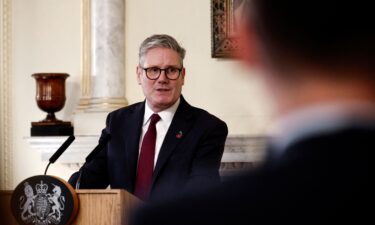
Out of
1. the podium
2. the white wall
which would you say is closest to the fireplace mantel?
the white wall

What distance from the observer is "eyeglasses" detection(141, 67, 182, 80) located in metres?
3.70

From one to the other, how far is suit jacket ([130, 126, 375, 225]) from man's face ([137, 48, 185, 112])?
2867mm

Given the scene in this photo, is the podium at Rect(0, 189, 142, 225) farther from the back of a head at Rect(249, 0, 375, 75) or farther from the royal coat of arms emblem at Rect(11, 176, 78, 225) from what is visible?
the back of a head at Rect(249, 0, 375, 75)

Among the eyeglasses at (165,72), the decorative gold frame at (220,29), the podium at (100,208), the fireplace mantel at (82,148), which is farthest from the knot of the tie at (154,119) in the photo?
the decorative gold frame at (220,29)

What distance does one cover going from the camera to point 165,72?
3701 millimetres

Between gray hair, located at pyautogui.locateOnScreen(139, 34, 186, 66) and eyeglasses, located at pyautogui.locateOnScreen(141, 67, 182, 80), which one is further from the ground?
gray hair, located at pyautogui.locateOnScreen(139, 34, 186, 66)

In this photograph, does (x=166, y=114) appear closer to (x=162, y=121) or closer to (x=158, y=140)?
(x=162, y=121)

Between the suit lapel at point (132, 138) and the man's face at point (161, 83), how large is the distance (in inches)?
3.3

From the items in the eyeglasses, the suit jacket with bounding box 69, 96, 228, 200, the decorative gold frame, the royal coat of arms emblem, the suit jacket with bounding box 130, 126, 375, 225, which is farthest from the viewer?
the decorative gold frame

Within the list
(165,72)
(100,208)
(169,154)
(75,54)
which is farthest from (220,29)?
(100,208)

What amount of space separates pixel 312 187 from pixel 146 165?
8.97 ft

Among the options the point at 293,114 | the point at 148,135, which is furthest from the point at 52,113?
the point at 293,114

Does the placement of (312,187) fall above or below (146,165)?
above

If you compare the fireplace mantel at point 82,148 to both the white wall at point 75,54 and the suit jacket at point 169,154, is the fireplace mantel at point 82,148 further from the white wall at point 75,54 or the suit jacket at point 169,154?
the suit jacket at point 169,154
